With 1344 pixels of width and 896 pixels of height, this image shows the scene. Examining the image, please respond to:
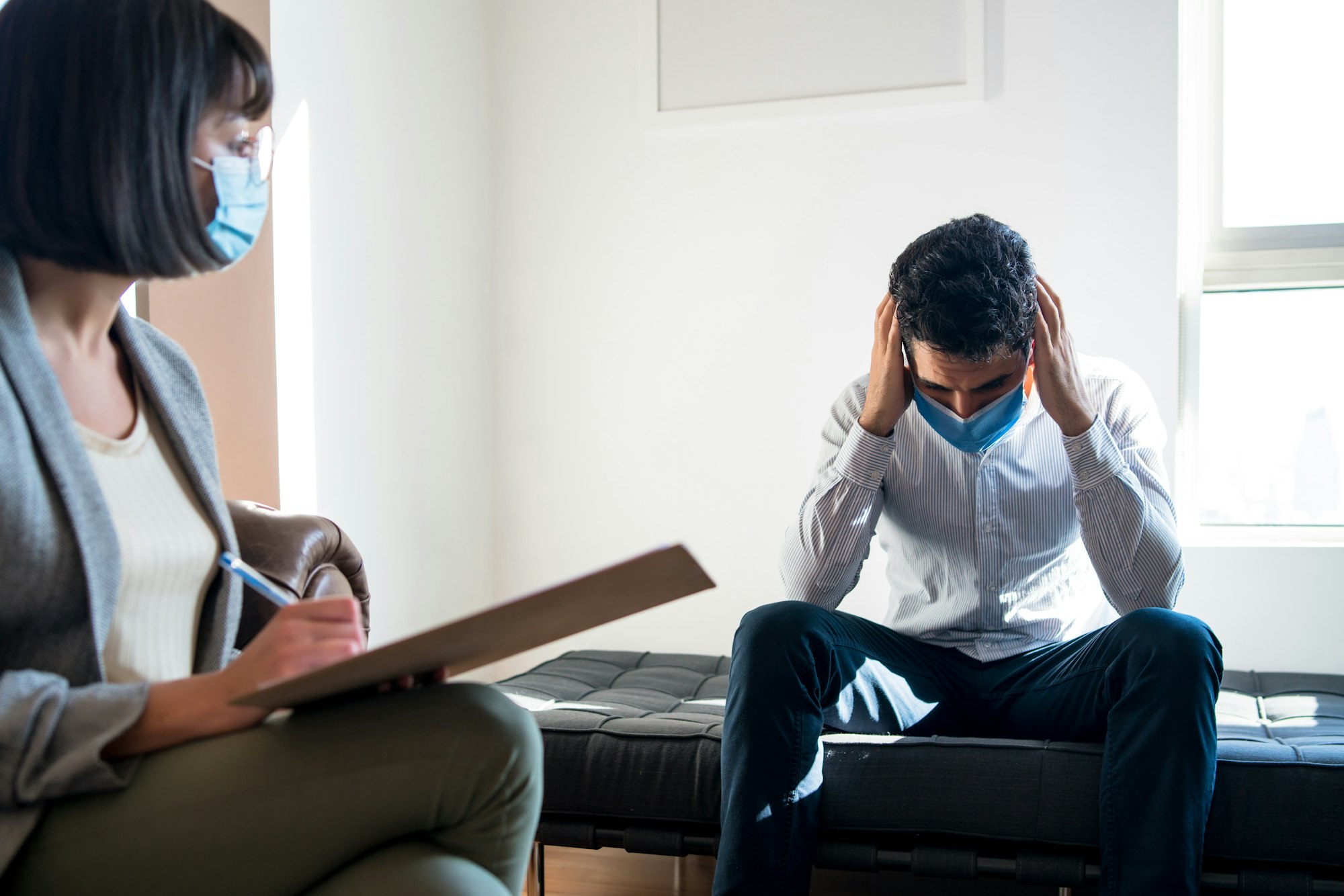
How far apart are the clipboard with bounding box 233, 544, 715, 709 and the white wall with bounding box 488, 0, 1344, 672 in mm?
2109

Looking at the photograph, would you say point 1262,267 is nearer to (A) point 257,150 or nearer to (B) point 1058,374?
(B) point 1058,374

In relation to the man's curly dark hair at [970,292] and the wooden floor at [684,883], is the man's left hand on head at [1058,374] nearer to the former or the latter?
the man's curly dark hair at [970,292]

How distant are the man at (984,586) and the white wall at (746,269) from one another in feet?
3.43

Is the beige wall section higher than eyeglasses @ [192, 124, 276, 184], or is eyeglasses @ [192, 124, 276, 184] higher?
eyeglasses @ [192, 124, 276, 184]

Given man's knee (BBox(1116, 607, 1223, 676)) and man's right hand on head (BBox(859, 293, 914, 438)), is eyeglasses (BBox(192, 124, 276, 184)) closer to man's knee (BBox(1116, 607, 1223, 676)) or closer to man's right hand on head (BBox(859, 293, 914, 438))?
man's right hand on head (BBox(859, 293, 914, 438))

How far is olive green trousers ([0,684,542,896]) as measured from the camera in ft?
2.61

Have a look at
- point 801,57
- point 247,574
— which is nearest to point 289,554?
point 247,574

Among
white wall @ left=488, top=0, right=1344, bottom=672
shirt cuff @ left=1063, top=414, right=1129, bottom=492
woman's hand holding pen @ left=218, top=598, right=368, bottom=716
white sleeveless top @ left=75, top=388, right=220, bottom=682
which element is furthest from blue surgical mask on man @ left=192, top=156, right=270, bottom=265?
white wall @ left=488, top=0, right=1344, bottom=672

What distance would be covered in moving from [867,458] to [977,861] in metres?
0.61

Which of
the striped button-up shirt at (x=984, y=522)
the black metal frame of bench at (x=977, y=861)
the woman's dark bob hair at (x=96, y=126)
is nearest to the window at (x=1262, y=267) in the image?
the striped button-up shirt at (x=984, y=522)

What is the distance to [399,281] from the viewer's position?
274cm

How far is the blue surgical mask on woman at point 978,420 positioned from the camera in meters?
1.69

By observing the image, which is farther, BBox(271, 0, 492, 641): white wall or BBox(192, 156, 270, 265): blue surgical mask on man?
BBox(271, 0, 492, 641): white wall

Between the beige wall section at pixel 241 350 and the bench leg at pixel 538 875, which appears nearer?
the bench leg at pixel 538 875
